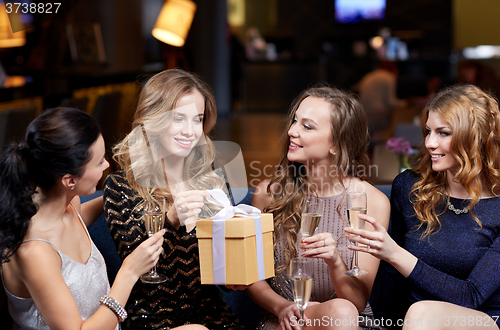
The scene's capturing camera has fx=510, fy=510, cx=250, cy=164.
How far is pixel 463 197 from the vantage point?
2.00m

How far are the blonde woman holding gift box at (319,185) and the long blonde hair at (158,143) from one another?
28 centimetres

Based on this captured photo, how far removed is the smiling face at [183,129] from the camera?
197 cm

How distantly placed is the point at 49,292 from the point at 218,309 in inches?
29.0

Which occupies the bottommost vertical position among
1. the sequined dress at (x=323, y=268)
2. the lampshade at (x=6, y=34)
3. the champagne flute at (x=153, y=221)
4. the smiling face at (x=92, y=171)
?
the sequined dress at (x=323, y=268)

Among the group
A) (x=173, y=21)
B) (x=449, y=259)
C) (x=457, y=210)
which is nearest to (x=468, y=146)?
(x=457, y=210)

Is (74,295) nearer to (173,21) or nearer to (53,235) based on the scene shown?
(53,235)

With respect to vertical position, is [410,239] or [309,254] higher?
[309,254]

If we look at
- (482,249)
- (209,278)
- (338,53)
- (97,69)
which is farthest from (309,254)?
(338,53)

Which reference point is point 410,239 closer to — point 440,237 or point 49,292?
point 440,237

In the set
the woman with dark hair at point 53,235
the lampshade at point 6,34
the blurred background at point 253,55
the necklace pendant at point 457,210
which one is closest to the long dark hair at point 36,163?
the woman with dark hair at point 53,235

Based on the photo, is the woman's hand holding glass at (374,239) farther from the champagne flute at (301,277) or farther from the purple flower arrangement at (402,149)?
the purple flower arrangement at (402,149)

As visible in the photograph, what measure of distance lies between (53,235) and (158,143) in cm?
61

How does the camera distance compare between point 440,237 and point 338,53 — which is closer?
point 440,237

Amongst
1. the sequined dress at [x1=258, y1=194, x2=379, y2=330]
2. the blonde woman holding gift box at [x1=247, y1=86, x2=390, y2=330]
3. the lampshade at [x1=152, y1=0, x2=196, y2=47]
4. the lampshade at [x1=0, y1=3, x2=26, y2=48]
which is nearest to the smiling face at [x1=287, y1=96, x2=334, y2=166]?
the blonde woman holding gift box at [x1=247, y1=86, x2=390, y2=330]
